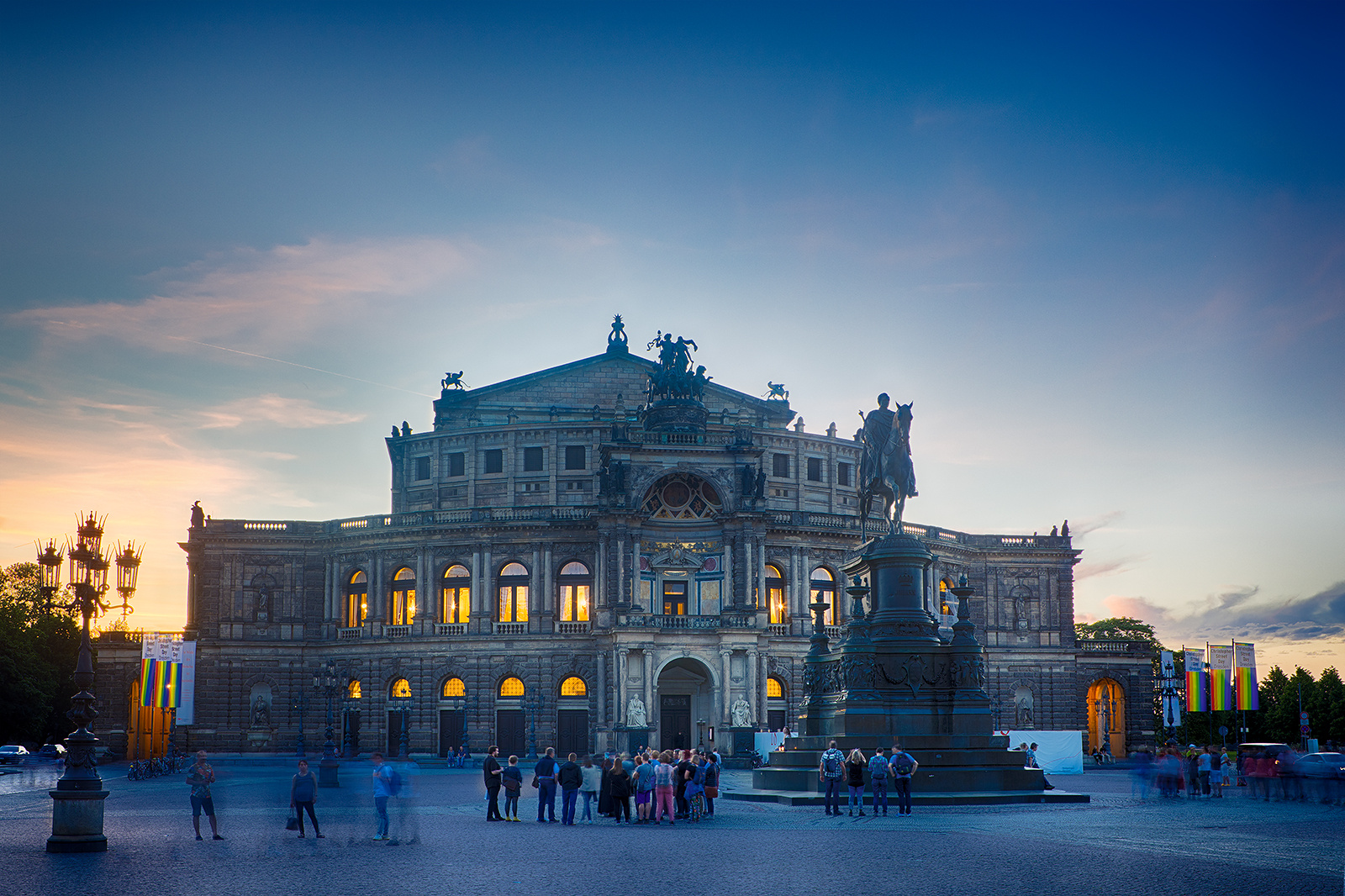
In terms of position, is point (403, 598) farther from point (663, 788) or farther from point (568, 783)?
point (663, 788)

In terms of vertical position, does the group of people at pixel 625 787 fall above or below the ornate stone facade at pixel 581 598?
below

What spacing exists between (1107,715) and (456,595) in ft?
143

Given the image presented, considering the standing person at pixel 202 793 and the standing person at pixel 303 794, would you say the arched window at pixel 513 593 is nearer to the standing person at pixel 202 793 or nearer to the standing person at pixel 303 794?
the standing person at pixel 202 793

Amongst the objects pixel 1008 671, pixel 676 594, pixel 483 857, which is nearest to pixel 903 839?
pixel 483 857

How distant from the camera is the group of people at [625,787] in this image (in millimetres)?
30062

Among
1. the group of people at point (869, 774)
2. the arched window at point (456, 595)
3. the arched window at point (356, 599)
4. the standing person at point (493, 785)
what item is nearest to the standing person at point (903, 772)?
the group of people at point (869, 774)

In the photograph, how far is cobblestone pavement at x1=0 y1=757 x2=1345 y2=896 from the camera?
1811 centimetres

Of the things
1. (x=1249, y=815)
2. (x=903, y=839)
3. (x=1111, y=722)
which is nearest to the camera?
(x=903, y=839)

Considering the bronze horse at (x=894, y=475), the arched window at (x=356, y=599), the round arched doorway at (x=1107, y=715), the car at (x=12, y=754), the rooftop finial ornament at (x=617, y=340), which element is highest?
the rooftop finial ornament at (x=617, y=340)

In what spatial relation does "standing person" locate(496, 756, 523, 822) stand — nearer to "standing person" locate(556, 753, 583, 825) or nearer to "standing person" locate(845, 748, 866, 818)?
"standing person" locate(556, 753, 583, 825)

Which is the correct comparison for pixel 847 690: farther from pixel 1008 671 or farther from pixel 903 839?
pixel 1008 671

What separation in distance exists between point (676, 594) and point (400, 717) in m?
17.2

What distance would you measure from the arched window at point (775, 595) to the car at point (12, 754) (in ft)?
161

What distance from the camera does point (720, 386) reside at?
294 feet
